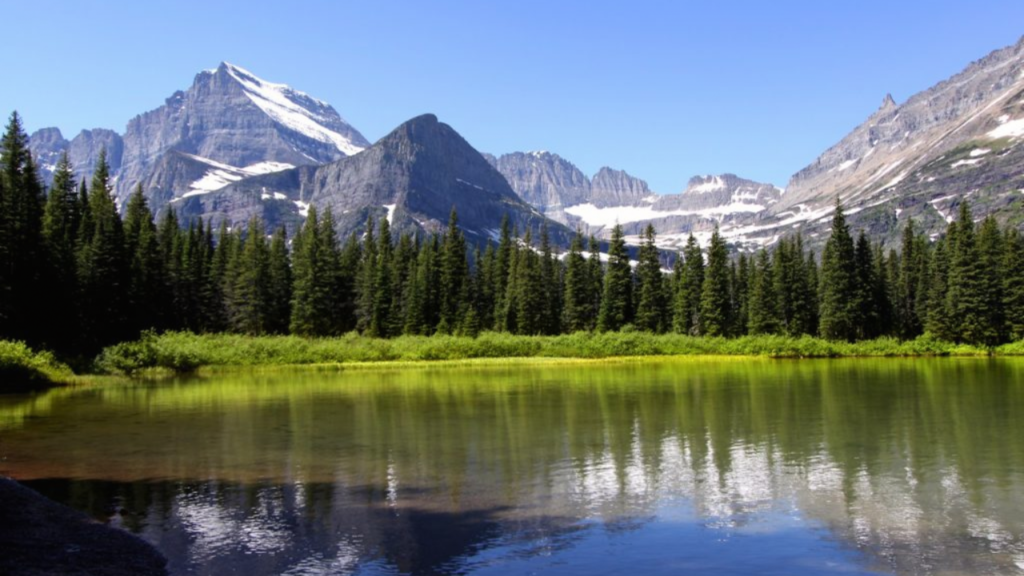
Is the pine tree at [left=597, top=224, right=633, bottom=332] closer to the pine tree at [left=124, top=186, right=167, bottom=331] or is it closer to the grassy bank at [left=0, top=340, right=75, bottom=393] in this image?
the pine tree at [left=124, top=186, right=167, bottom=331]

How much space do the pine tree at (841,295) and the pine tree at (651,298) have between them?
70.2ft

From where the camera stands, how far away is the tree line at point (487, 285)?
83375 mm

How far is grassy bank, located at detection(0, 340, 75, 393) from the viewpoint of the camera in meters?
50.9

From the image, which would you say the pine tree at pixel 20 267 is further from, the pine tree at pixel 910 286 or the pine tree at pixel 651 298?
the pine tree at pixel 910 286

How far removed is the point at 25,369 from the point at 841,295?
8885 cm

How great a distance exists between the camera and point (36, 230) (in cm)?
6431

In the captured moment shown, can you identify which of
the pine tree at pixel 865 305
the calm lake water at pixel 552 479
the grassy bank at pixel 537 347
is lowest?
the calm lake water at pixel 552 479

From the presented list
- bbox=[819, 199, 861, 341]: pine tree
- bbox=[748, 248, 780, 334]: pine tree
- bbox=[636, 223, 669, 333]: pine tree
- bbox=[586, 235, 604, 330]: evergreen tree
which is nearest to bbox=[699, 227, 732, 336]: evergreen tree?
bbox=[748, 248, 780, 334]: pine tree

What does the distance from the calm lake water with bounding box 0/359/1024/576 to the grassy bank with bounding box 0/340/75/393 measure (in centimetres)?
877

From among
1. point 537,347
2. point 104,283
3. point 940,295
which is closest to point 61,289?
point 104,283

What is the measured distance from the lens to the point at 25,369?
52438mm

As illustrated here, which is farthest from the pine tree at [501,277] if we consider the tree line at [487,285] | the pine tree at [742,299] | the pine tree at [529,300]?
the pine tree at [742,299]

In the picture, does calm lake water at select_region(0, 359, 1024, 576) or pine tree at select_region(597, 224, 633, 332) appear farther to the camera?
pine tree at select_region(597, 224, 633, 332)

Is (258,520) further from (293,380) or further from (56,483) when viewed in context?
(293,380)
